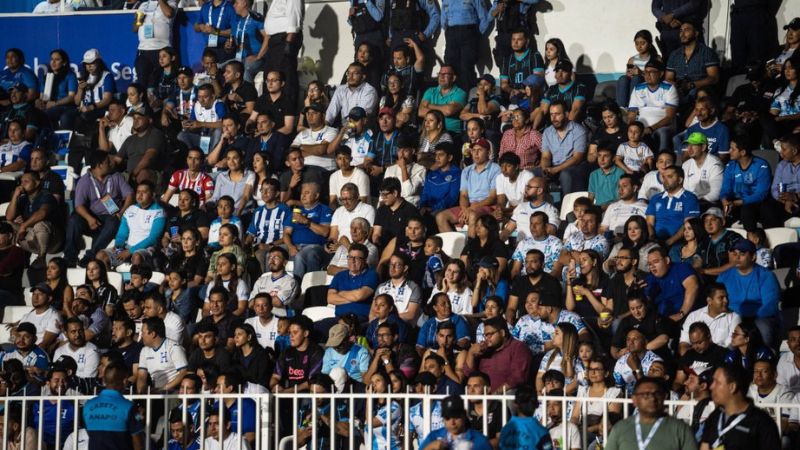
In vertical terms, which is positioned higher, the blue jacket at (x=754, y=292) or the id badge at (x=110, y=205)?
the id badge at (x=110, y=205)

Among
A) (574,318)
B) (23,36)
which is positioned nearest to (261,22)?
(23,36)

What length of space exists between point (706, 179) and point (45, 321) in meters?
7.31

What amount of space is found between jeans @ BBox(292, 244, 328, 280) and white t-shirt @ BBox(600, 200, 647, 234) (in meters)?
3.15

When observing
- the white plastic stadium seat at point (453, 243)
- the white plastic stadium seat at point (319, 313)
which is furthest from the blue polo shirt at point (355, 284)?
the white plastic stadium seat at point (453, 243)

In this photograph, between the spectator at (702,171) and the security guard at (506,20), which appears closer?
the spectator at (702,171)

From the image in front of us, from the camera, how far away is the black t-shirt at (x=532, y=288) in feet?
48.6

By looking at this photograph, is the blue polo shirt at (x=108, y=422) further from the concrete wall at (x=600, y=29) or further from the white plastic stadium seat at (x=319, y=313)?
the concrete wall at (x=600, y=29)

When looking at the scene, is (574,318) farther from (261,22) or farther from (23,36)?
(23,36)

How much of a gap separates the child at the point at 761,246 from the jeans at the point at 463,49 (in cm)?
560

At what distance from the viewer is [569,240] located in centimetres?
1587

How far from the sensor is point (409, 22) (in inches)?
796

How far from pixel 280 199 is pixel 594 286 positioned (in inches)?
175

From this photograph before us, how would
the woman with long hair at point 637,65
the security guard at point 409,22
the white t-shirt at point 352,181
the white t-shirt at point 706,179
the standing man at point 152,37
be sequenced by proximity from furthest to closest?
the standing man at point 152,37 → the security guard at point 409,22 → the woman with long hair at point 637,65 → the white t-shirt at point 352,181 → the white t-shirt at point 706,179

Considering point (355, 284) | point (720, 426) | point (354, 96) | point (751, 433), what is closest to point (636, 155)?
point (355, 284)
